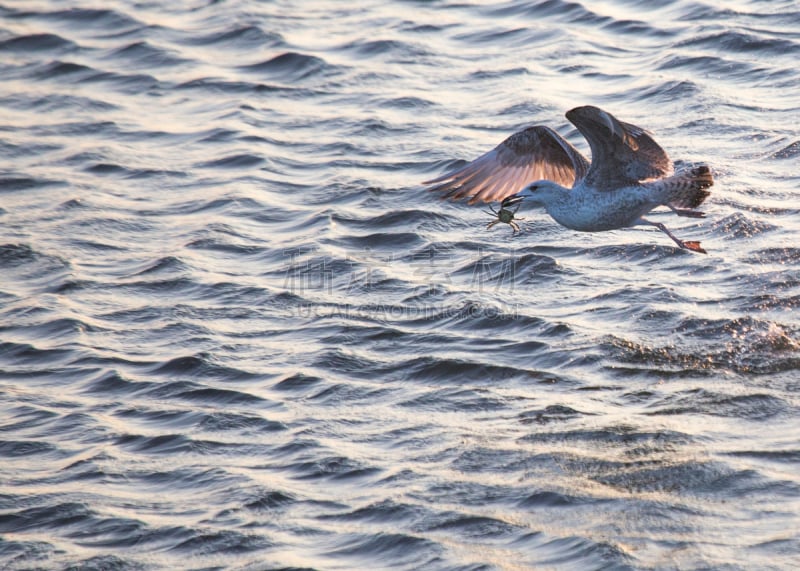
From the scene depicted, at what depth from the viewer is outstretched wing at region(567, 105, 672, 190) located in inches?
348

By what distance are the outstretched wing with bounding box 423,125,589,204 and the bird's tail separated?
1238mm

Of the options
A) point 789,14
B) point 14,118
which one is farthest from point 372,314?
point 789,14

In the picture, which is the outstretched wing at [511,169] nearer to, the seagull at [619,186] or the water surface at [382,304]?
the seagull at [619,186]

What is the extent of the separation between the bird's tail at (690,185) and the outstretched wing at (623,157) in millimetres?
207

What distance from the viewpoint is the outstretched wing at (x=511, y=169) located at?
10.1 metres

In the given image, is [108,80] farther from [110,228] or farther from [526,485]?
[526,485]

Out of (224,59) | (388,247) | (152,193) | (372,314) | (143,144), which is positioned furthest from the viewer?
(224,59)

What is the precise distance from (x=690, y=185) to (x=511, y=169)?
176cm

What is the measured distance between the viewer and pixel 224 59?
50.7ft

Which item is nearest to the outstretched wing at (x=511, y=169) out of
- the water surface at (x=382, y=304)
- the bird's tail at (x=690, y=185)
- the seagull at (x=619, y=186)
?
the seagull at (x=619, y=186)

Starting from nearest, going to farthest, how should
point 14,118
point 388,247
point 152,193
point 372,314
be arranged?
point 372,314, point 388,247, point 152,193, point 14,118

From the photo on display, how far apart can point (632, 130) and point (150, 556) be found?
14.0 feet

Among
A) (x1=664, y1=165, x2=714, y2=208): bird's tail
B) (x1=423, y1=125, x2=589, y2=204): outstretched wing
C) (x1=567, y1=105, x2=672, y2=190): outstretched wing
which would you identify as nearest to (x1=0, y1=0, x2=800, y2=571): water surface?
(x1=423, y1=125, x2=589, y2=204): outstretched wing

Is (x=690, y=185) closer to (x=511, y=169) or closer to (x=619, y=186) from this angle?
(x=619, y=186)
